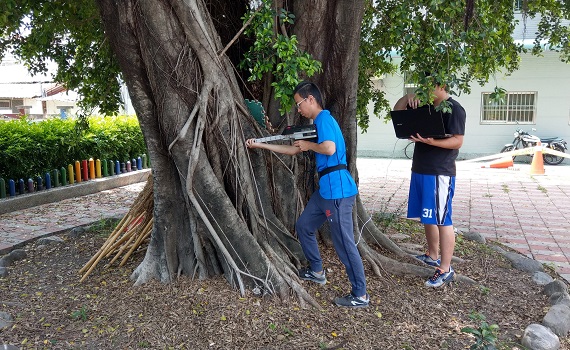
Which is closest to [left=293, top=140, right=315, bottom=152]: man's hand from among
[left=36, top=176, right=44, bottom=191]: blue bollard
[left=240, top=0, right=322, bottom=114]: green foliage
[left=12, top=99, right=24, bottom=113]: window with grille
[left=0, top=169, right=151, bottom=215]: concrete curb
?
[left=240, top=0, right=322, bottom=114]: green foliage

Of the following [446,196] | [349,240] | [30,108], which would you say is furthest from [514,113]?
[30,108]

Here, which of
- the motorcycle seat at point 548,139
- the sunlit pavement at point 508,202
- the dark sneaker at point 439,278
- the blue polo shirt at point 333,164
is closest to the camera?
the blue polo shirt at point 333,164

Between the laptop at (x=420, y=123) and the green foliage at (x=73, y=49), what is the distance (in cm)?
358

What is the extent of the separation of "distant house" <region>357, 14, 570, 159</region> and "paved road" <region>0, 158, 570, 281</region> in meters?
3.29

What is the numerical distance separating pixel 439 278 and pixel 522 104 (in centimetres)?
1342

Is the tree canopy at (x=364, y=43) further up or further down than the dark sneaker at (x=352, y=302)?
further up

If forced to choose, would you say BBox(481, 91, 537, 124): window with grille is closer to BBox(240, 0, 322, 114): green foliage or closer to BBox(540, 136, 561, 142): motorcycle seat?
BBox(540, 136, 561, 142): motorcycle seat

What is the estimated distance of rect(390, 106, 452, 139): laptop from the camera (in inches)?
168

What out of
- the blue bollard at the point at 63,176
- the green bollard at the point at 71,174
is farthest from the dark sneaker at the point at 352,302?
the green bollard at the point at 71,174

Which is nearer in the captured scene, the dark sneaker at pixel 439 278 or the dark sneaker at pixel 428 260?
the dark sneaker at pixel 439 278

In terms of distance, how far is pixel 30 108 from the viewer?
32656 mm

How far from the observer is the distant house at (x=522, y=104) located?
15.4 m

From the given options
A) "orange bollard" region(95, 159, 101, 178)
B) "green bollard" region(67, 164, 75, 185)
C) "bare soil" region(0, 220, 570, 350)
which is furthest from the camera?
"orange bollard" region(95, 159, 101, 178)

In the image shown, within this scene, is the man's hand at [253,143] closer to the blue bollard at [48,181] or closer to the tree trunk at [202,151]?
the tree trunk at [202,151]
